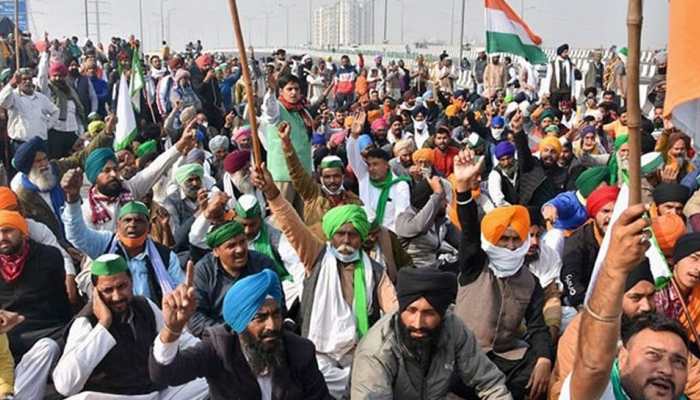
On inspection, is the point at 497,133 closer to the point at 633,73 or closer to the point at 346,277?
the point at 346,277

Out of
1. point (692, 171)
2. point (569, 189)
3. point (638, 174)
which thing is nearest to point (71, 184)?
point (638, 174)

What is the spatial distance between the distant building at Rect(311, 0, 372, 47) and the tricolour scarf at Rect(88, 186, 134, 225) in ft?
329

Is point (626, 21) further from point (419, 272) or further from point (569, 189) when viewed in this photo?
point (569, 189)

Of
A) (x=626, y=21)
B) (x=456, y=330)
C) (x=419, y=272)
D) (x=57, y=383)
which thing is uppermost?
(x=626, y=21)

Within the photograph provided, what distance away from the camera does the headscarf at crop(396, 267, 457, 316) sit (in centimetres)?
365

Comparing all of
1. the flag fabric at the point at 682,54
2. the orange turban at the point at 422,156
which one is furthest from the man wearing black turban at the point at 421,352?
the orange turban at the point at 422,156

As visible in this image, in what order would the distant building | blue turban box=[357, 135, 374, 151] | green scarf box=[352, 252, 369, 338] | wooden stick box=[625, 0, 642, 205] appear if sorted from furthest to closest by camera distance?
the distant building → blue turban box=[357, 135, 374, 151] → green scarf box=[352, 252, 369, 338] → wooden stick box=[625, 0, 642, 205]

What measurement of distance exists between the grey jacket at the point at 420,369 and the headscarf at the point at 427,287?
0.35 feet

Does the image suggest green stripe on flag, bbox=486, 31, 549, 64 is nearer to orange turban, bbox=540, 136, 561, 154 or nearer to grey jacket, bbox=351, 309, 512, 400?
orange turban, bbox=540, 136, 561, 154

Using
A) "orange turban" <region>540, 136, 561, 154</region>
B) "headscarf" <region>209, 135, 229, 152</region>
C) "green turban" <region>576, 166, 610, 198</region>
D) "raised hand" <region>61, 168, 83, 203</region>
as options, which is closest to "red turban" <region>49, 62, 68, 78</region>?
"headscarf" <region>209, 135, 229, 152</region>

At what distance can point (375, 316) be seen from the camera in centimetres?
467

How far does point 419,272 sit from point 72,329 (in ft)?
5.62

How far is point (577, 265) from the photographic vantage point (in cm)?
517

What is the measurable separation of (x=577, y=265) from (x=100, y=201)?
3.36 metres
